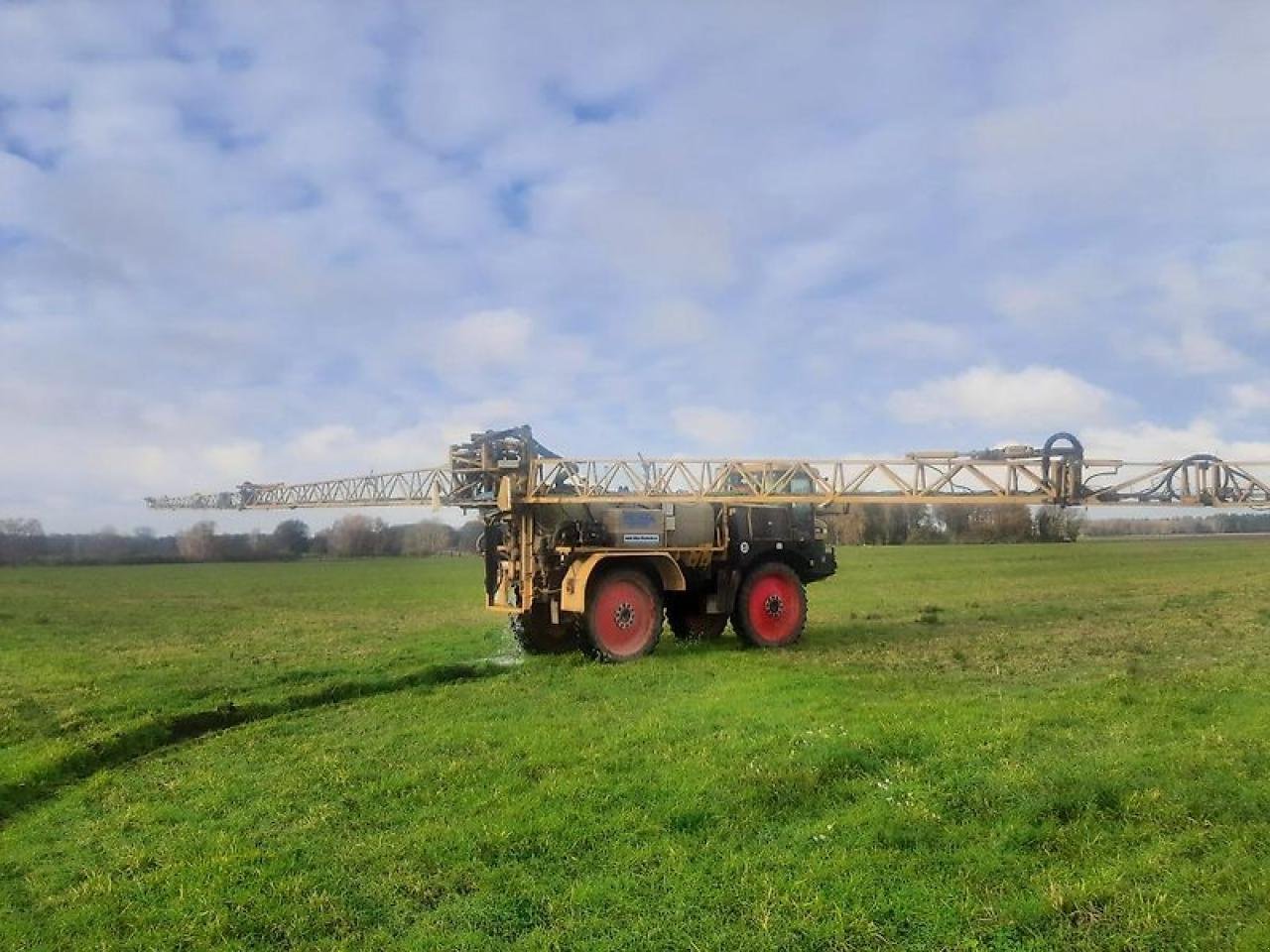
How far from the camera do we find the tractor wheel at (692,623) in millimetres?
20547

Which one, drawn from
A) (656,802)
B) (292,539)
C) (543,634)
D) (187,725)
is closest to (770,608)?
(543,634)

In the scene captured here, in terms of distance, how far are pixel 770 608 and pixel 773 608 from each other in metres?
0.06

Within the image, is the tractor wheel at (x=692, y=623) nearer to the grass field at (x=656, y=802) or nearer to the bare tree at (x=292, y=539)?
the grass field at (x=656, y=802)

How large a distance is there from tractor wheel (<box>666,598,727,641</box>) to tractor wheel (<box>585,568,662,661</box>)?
91.0 inches

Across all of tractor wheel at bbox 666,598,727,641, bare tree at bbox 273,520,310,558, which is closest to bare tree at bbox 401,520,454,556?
bare tree at bbox 273,520,310,558

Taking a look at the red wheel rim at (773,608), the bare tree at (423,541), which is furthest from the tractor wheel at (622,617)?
the bare tree at (423,541)

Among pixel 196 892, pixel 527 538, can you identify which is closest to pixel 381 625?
pixel 527 538

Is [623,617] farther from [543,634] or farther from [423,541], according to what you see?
[423,541]

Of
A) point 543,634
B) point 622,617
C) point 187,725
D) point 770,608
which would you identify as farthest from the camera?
point 543,634

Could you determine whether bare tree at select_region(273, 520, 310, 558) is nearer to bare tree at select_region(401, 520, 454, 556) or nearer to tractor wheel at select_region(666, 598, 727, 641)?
bare tree at select_region(401, 520, 454, 556)

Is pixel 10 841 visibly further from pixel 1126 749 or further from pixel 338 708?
pixel 1126 749

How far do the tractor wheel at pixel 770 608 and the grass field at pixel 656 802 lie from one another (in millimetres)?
1049

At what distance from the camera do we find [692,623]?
20.7 m

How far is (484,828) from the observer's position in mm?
8203
